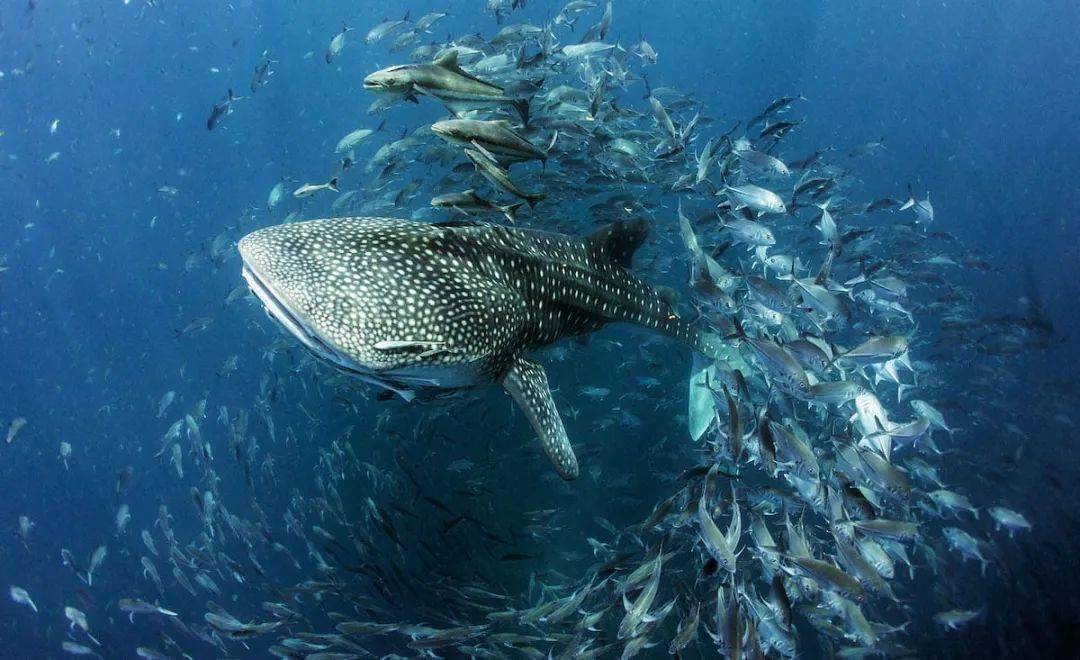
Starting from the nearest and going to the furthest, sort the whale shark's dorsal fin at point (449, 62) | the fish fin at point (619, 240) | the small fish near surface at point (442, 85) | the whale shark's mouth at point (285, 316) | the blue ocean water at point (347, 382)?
the whale shark's mouth at point (285, 316), the small fish near surface at point (442, 85), the whale shark's dorsal fin at point (449, 62), the fish fin at point (619, 240), the blue ocean water at point (347, 382)

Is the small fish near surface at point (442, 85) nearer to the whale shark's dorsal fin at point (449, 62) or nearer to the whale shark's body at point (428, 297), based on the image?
the whale shark's dorsal fin at point (449, 62)

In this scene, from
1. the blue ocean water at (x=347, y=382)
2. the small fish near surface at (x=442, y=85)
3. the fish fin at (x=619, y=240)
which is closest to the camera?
the small fish near surface at (x=442, y=85)

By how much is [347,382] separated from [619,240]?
597cm

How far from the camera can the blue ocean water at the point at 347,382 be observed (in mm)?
→ 9367

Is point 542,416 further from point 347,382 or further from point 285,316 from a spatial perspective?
point 347,382

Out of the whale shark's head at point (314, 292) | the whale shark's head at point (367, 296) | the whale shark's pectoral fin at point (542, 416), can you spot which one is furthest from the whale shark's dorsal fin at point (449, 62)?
the whale shark's pectoral fin at point (542, 416)

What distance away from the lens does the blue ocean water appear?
30.7ft

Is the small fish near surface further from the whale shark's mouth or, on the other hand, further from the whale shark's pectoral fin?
the whale shark's pectoral fin

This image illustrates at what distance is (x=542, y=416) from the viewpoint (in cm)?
369

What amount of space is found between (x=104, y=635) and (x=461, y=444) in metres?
17.2

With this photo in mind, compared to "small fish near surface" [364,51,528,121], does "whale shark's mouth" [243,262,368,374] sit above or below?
below

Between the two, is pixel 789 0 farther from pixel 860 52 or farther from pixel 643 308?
pixel 643 308

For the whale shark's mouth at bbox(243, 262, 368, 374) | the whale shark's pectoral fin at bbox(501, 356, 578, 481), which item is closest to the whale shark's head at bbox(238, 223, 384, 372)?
the whale shark's mouth at bbox(243, 262, 368, 374)

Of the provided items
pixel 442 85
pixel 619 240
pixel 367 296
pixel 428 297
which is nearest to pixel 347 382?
pixel 619 240
